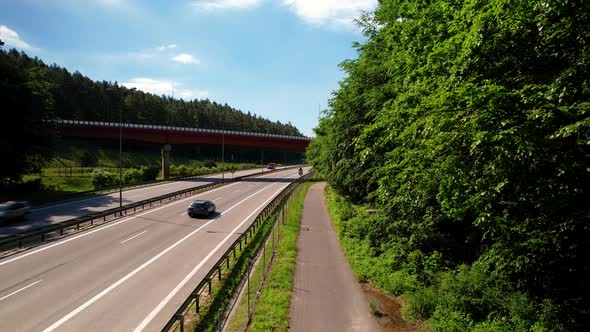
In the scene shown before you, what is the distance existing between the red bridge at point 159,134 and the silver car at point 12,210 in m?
38.7

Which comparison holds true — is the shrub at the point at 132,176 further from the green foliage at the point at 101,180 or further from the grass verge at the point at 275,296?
the grass verge at the point at 275,296

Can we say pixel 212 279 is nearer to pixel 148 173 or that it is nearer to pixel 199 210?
pixel 199 210

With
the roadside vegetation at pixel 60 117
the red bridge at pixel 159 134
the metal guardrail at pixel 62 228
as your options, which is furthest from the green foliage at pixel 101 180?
the metal guardrail at pixel 62 228

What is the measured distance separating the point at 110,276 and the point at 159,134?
178 ft

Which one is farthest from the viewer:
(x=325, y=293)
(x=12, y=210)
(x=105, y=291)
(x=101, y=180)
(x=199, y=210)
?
(x=101, y=180)

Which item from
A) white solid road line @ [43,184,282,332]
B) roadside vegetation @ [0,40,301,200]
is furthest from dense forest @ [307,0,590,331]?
roadside vegetation @ [0,40,301,200]

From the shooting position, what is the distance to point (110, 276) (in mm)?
14070

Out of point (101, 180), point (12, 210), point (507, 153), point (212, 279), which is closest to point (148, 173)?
point (101, 180)

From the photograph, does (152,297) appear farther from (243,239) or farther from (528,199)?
(528,199)

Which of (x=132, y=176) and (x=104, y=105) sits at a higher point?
(x=104, y=105)

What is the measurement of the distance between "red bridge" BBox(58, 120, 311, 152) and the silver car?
A: 3870 centimetres

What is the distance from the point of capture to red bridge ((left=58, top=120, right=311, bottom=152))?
62.4 m

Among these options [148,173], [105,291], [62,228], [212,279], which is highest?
[148,173]

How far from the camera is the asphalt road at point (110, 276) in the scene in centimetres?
1052
